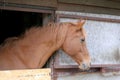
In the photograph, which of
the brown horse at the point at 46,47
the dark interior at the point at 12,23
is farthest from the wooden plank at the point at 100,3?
the dark interior at the point at 12,23

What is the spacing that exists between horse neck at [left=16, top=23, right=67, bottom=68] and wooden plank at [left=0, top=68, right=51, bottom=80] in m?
0.34

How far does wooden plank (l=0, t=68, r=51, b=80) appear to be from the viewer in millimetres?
2787

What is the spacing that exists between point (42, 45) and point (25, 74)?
22.8 inches

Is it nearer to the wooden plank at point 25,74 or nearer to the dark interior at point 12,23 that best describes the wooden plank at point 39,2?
the wooden plank at point 25,74

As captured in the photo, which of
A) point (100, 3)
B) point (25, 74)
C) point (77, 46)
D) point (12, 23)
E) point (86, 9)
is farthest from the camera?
point (12, 23)

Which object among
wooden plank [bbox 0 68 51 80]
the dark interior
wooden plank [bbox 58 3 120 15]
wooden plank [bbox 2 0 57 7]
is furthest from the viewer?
the dark interior

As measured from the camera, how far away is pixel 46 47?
3.35 metres

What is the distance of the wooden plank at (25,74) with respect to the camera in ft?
9.14

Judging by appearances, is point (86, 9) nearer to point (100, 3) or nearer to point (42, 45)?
point (100, 3)


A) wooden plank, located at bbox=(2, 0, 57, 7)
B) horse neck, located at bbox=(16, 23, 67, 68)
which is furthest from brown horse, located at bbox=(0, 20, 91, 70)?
wooden plank, located at bbox=(2, 0, 57, 7)

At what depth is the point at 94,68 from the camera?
3.81 metres

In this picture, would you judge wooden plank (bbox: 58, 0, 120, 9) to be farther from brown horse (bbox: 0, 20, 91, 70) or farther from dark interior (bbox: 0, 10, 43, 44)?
dark interior (bbox: 0, 10, 43, 44)

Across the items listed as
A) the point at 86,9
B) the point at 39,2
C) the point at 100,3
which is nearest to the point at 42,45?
the point at 39,2

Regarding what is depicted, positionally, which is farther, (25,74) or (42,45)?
(42,45)
